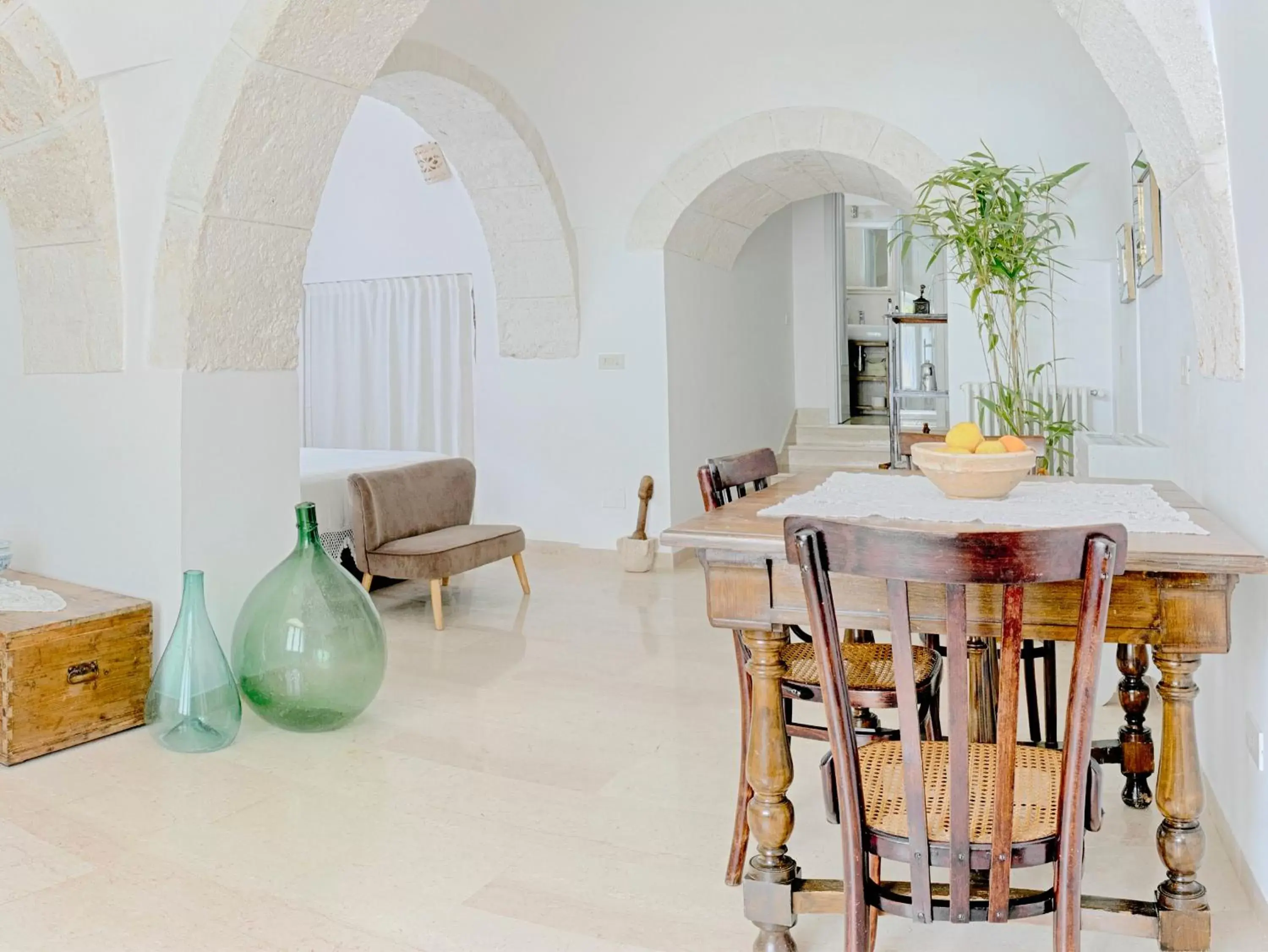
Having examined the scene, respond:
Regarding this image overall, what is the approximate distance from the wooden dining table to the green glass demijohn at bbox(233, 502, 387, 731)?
1.56 m

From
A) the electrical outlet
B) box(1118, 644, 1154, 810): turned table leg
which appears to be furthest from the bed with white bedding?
the electrical outlet

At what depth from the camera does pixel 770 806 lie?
1.89 m

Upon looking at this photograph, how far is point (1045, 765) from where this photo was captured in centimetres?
170

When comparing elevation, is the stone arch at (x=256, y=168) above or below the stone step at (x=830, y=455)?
above

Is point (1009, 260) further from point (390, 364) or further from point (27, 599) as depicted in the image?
point (390, 364)

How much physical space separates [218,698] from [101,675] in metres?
0.39

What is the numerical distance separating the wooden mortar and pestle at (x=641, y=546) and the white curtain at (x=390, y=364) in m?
1.79

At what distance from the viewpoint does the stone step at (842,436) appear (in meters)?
8.67

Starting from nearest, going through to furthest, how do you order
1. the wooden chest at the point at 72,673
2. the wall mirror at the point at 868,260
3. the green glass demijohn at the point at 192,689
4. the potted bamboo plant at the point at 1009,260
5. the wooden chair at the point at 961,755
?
the wooden chair at the point at 961,755 → the wooden chest at the point at 72,673 → the green glass demijohn at the point at 192,689 → the potted bamboo plant at the point at 1009,260 → the wall mirror at the point at 868,260

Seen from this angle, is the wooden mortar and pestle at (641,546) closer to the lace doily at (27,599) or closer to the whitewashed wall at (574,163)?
the whitewashed wall at (574,163)

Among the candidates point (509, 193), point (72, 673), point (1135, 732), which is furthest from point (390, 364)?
point (1135, 732)

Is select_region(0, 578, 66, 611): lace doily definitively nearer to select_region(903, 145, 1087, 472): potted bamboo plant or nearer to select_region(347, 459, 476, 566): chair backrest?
select_region(347, 459, 476, 566): chair backrest

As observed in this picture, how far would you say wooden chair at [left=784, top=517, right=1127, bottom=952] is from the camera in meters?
1.38

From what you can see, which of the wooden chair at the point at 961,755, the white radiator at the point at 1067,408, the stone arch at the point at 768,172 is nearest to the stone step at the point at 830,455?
the stone arch at the point at 768,172
